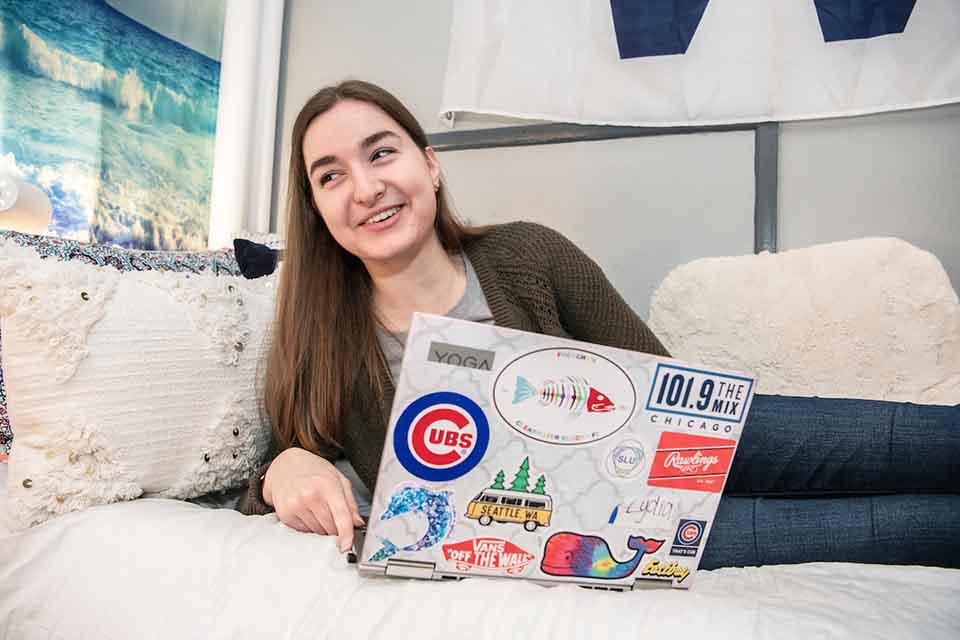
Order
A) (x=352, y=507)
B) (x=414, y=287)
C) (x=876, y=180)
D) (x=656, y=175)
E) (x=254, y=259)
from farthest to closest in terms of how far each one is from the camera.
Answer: (x=656, y=175) → (x=876, y=180) → (x=254, y=259) → (x=414, y=287) → (x=352, y=507)

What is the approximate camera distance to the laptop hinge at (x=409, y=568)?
650mm

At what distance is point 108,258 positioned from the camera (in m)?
1.00


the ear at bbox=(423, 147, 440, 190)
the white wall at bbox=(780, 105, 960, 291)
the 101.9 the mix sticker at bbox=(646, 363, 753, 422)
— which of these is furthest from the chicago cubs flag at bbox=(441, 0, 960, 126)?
the 101.9 the mix sticker at bbox=(646, 363, 753, 422)

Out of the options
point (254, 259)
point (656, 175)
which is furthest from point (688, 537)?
point (656, 175)

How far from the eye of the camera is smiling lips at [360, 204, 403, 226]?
0.98m

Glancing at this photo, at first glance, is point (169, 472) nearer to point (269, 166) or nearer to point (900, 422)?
point (900, 422)

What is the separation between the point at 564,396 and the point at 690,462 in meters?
0.13

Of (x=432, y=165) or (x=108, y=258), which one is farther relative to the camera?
(x=432, y=165)

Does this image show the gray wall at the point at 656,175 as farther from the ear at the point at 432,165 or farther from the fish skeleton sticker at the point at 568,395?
the fish skeleton sticker at the point at 568,395

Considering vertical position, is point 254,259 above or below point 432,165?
below

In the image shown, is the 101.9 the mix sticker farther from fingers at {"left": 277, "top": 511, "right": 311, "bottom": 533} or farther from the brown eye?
the brown eye

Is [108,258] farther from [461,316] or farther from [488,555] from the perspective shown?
[488,555]

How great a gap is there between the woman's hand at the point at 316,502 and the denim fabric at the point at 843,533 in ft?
1.32

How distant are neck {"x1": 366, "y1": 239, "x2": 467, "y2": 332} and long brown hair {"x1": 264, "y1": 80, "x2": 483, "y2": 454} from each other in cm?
3
